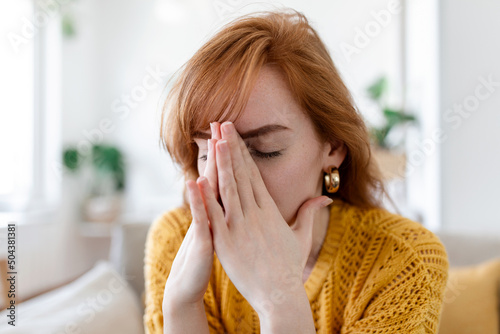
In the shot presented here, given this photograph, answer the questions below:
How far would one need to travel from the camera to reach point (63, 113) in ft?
10.8

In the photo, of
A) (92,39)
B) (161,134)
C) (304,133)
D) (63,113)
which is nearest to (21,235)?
(63,113)

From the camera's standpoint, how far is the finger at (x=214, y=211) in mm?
786

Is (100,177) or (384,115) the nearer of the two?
(384,115)

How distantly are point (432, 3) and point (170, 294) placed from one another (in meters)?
1.85

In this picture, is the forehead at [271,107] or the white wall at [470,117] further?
the white wall at [470,117]

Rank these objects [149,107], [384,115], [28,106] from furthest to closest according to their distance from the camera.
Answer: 1. [149,107]
2. [28,106]
3. [384,115]

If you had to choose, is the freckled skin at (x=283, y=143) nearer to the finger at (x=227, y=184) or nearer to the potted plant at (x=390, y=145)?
the finger at (x=227, y=184)

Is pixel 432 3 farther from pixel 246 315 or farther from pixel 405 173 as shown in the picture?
pixel 246 315

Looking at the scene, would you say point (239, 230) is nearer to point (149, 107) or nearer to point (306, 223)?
point (306, 223)

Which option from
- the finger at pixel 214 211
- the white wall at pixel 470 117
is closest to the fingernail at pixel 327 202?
the finger at pixel 214 211

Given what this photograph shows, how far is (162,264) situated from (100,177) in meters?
2.81

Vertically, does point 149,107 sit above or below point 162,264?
above

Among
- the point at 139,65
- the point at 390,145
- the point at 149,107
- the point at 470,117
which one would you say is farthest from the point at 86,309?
the point at 139,65

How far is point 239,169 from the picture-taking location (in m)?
0.81
